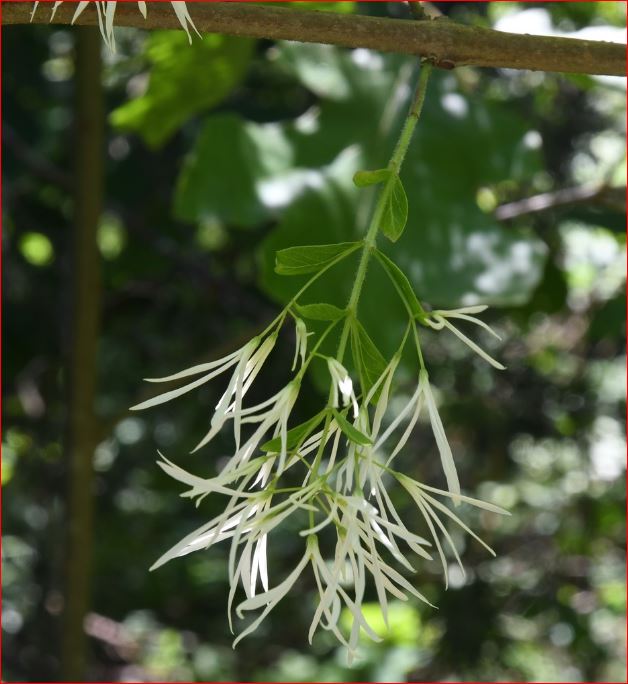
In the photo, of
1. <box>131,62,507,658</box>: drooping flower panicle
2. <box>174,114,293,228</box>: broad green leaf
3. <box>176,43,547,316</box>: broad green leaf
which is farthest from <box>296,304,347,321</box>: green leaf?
<box>174,114,293,228</box>: broad green leaf

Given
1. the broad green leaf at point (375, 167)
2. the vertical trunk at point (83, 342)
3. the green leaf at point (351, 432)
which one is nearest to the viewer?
the green leaf at point (351, 432)

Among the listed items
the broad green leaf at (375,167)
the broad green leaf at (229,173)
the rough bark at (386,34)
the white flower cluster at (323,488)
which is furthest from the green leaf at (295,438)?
the broad green leaf at (229,173)

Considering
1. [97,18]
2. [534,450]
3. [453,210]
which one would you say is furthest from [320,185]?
[534,450]

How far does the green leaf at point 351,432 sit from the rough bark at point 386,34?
0.11 meters

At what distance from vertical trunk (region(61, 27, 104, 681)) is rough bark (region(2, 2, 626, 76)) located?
20.2 inches

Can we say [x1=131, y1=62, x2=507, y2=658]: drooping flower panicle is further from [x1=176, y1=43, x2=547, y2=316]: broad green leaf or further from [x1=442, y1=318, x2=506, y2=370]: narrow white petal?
[x1=176, y1=43, x2=547, y2=316]: broad green leaf

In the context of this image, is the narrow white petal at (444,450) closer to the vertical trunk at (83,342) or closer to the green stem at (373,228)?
the green stem at (373,228)

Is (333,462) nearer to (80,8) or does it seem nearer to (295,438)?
(295,438)

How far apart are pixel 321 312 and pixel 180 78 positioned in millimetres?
541

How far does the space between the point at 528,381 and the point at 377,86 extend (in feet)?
1.34

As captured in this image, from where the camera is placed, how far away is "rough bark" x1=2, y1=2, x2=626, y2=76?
11.3 inches

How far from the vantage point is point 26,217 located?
1.05 metres

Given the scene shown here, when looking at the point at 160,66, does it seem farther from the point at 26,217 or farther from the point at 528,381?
the point at 528,381

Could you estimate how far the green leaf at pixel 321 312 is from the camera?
25cm
